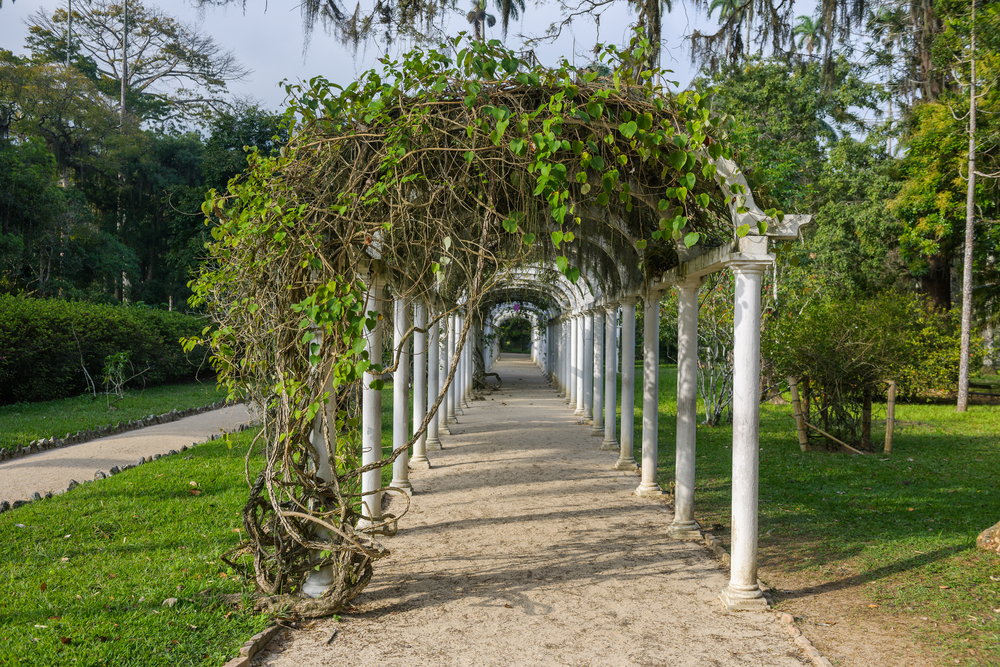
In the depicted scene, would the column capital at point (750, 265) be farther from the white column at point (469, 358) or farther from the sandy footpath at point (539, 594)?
the white column at point (469, 358)

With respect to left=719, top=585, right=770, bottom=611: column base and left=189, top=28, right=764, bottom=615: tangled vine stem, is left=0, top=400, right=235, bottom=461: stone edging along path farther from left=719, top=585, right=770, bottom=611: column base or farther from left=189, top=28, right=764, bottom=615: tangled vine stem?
left=719, top=585, right=770, bottom=611: column base

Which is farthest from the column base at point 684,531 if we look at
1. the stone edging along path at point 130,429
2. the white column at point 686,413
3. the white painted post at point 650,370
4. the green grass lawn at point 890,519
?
the stone edging along path at point 130,429

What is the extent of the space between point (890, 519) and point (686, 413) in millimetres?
2714

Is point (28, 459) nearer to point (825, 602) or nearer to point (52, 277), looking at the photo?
point (825, 602)

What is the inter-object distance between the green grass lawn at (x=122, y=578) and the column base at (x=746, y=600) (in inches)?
112

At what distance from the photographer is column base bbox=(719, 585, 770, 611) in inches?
167

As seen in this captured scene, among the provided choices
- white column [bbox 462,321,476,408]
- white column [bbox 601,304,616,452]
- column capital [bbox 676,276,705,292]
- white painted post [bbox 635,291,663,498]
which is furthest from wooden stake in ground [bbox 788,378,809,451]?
white column [bbox 462,321,476,408]

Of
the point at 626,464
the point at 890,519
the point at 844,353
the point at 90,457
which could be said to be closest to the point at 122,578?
the point at 90,457

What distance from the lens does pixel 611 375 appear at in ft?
32.6

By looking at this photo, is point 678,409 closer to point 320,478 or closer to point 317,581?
point 320,478

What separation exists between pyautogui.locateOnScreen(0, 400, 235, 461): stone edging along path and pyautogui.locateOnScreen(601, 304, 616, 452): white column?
520 cm

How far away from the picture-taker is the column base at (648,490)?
7.36 m

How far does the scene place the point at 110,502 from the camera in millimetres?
6730

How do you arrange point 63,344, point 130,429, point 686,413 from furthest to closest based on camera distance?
point 63,344 → point 130,429 → point 686,413
